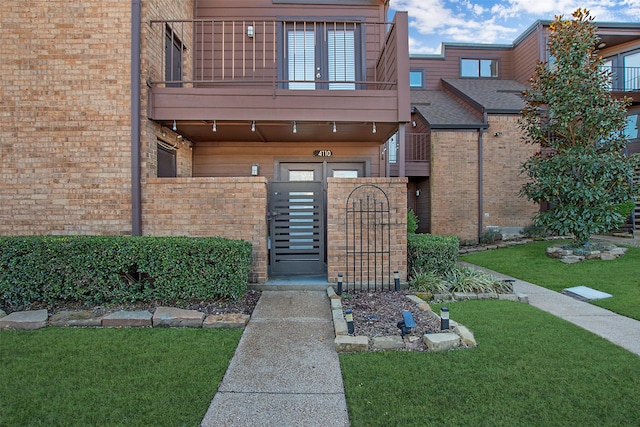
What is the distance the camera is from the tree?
8359 mm

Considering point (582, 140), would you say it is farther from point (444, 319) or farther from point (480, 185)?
point (444, 319)

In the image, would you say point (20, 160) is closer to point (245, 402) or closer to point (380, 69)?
point (245, 402)

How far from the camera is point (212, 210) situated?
217 inches

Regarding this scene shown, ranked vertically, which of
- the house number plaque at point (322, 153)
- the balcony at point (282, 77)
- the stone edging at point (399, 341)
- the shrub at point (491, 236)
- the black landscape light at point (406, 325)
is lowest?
the stone edging at point (399, 341)

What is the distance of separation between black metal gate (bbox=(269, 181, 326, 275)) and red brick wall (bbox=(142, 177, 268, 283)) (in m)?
0.43

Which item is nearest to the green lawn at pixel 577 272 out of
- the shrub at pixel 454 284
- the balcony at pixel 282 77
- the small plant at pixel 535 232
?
the shrub at pixel 454 284

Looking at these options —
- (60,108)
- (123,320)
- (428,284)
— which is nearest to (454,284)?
(428,284)

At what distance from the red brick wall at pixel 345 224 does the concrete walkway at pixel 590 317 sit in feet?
6.92

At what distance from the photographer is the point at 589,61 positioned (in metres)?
8.55

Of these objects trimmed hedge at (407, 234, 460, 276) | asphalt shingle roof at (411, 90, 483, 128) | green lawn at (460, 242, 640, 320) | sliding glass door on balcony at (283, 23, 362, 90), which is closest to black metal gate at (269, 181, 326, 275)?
trimmed hedge at (407, 234, 460, 276)

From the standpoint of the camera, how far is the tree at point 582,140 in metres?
8.36

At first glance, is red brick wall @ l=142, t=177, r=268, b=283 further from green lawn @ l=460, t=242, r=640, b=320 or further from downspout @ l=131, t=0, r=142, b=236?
green lawn @ l=460, t=242, r=640, b=320

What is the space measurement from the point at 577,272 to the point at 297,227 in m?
5.86

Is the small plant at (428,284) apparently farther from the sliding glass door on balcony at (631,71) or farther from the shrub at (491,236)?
the sliding glass door on balcony at (631,71)
